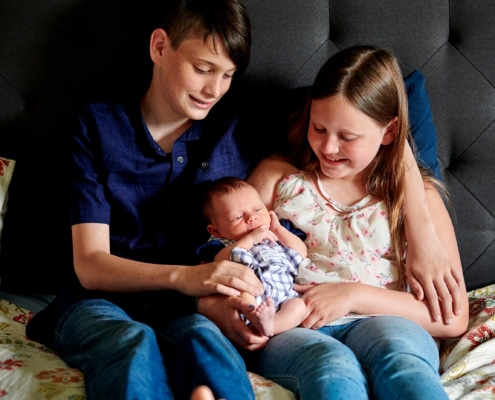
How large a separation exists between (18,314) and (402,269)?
100 centimetres

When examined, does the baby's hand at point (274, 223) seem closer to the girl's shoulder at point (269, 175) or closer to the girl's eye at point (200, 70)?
the girl's shoulder at point (269, 175)

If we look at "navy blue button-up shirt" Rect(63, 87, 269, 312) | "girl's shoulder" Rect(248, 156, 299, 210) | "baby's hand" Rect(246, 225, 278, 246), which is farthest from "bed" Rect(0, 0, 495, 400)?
"baby's hand" Rect(246, 225, 278, 246)

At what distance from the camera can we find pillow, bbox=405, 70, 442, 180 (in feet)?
5.53

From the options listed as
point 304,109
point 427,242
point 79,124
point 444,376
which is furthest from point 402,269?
point 79,124

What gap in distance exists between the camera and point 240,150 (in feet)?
5.44

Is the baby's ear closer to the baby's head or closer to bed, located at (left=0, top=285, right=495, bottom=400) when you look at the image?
the baby's head

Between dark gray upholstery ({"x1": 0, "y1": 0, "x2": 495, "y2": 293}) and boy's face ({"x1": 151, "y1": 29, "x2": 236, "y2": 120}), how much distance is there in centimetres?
22

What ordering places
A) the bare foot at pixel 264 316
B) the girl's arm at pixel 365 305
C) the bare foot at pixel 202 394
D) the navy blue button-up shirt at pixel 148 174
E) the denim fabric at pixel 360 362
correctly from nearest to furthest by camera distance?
the bare foot at pixel 202 394, the denim fabric at pixel 360 362, the bare foot at pixel 264 316, the girl's arm at pixel 365 305, the navy blue button-up shirt at pixel 148 174

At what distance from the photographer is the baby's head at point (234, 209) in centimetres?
151

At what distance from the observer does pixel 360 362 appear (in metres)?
1.33

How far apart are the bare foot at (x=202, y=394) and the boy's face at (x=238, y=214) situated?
0.51 m

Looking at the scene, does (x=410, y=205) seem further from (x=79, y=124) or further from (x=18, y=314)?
(x=18, y=314)

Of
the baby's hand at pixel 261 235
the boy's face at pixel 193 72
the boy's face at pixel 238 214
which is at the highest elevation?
the boy's face at pixel 193 72

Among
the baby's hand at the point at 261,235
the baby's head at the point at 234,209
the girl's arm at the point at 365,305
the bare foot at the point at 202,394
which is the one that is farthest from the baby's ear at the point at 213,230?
the bare foot at the point at 202,394
